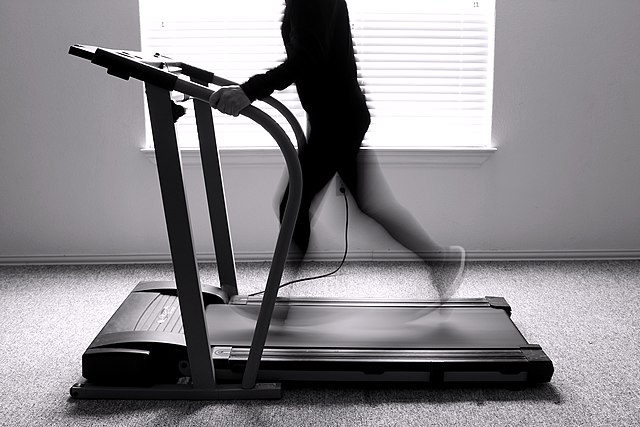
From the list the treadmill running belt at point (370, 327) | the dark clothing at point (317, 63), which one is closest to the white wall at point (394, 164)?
the treadmill running belt at point (370, 327)

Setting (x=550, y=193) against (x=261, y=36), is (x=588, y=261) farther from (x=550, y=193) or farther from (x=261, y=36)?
(x=261, y=36)

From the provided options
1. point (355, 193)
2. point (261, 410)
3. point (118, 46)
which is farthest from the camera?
point (118, 46)

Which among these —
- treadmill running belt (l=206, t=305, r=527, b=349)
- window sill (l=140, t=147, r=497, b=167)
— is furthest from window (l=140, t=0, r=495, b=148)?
treadmill running belt (l=206, t=305, r=527, b=349)

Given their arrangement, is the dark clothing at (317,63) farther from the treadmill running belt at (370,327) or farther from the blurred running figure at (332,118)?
the treadmill running belt at (370,327)

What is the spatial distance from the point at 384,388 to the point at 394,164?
1441 millimetres

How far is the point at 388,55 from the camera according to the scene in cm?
337

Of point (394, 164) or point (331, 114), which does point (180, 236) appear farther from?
point (394, 164)

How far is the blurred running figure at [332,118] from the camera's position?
2059mm

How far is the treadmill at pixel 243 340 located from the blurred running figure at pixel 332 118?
0.29 feet

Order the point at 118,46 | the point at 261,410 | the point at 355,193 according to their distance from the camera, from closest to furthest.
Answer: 1. the point at 261,410
2. the point at 355,193
3. the point at 118,46

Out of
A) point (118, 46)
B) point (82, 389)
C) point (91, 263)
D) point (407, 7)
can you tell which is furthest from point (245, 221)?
point (82, 389)

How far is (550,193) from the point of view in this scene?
11.3 feet

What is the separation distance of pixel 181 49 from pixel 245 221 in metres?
0.83

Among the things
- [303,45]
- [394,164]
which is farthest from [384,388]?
[394,164]
